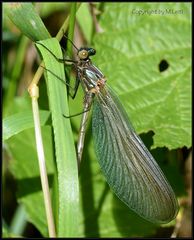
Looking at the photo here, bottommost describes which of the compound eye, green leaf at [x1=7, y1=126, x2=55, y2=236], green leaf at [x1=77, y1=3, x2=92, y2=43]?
green leaf at [x1=7, y1=126, x2=55, y2=236]

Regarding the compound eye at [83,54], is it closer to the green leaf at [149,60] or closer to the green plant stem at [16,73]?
the green leaf at [149,60]

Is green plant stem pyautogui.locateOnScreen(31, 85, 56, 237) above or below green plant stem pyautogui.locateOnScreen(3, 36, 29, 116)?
below

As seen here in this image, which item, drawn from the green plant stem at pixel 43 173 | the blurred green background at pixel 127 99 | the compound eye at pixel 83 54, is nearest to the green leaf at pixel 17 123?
the green plant stem at pixel 43 173

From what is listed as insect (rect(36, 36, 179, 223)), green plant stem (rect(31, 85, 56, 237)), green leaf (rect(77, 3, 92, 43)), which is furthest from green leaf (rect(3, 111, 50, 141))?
green leaf (rect(77, 3, 92, 43))

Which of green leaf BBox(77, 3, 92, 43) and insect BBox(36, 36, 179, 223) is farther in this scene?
green leaf BBox(77, 3, 92, 43)

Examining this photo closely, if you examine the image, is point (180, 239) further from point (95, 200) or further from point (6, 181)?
point (6, 181)

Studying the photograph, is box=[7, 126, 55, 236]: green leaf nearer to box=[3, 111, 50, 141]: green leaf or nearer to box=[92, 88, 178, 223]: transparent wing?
box=[92, 88, 178, 223]: transparent wing

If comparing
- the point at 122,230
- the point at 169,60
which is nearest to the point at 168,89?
the point at 169,60
